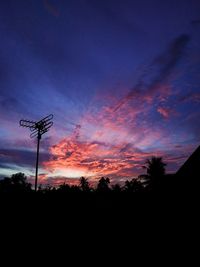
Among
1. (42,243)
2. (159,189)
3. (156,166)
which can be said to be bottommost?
(42,243)

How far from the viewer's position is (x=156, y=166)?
36188 mm

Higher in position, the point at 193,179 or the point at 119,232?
the point at 193,179

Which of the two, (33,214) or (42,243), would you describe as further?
(33,214)

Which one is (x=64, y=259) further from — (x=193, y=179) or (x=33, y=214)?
(x=193, y=179)

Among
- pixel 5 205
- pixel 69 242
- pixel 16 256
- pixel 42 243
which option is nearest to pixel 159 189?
pixel 69 242

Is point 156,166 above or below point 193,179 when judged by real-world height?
above

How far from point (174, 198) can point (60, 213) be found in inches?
214

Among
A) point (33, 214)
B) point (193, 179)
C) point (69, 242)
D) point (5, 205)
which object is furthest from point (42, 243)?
point (193, 179)

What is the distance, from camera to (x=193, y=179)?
592 centimetres

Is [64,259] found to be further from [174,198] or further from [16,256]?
[174,198]

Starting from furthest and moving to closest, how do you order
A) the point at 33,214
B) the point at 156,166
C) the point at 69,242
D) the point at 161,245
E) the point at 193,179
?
the point at 156,166 < the point at 33,214 < the point at 69,242 < the point at 161,245 < the point at 193,179

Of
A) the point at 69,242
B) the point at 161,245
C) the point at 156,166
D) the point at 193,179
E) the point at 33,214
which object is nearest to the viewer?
the point at 193,179

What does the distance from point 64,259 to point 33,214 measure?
3.01m

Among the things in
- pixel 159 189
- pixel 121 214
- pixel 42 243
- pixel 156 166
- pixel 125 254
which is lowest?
pixel 125 254
